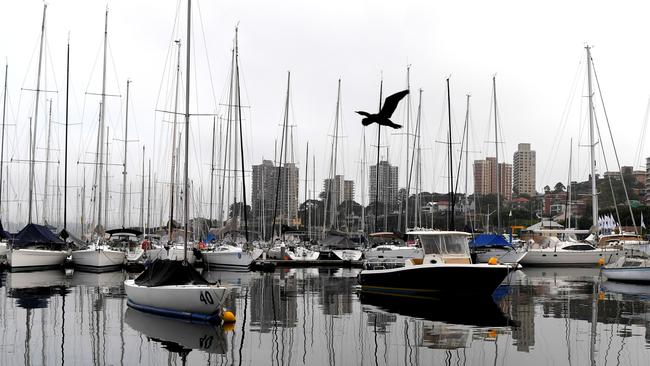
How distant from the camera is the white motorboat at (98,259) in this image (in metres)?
42.4

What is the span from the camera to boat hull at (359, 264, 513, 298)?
83.1ft

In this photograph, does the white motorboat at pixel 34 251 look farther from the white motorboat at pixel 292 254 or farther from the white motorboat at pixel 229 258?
the white motorboat at pixel 292 254

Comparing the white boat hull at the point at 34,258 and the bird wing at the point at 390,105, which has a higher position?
the bird wing at the point at 390,105

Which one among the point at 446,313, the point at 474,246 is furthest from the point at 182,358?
the point at 474,246

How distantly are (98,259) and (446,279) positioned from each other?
84.4 feet

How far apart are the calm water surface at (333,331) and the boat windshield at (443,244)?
223 cm

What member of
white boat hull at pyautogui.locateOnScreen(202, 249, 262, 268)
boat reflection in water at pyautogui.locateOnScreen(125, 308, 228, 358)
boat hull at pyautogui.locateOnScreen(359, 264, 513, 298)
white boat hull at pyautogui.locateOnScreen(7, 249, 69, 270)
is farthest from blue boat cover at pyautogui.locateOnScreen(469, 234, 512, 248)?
boat reflection in water at pyautogui.locateOnScreen(125, 308, 228, 358)

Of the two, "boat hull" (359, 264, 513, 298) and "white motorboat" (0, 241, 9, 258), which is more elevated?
"boat hull" (359, 264, 513, 298)

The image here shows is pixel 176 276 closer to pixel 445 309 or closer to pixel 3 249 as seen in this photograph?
pixel 445 309

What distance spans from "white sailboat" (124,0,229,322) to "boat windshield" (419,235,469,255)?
10.6 meters

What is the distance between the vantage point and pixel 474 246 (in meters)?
50.5

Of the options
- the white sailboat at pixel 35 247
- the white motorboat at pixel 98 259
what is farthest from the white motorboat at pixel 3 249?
the white motorboat at pixel 98 259

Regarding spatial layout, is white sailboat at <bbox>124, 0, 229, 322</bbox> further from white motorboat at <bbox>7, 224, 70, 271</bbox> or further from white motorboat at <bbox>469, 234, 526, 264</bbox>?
white motorboat at <bbox>469, 234, 526, 264</bbox>

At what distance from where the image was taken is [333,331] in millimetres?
18547
